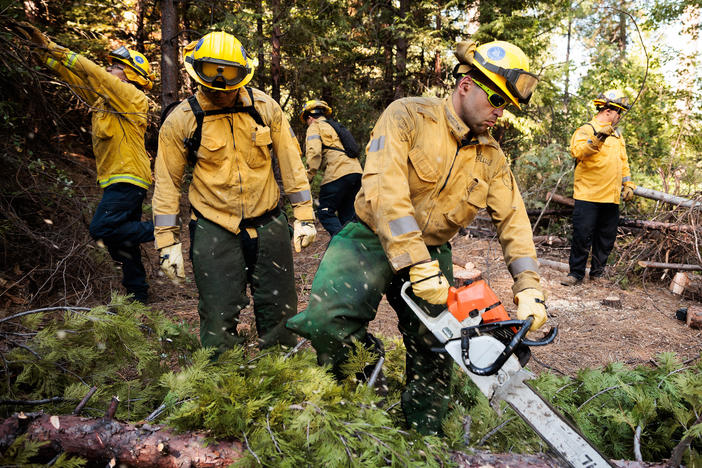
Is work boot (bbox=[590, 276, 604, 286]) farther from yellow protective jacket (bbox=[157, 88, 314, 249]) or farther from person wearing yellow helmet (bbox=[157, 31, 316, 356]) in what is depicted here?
yellow protective jacket (bbox=[157, 88, 314, 249])

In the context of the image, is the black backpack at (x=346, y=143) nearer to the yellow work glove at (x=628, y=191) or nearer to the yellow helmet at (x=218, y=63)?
the yellow helmet at (x=218, y=63)

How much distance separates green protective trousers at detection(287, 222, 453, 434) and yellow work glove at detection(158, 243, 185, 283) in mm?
1051

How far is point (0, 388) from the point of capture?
5.99 ft

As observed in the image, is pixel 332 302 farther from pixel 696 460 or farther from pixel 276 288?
pixel 696 460

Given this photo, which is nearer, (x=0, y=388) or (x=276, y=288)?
(x=0, y=388)

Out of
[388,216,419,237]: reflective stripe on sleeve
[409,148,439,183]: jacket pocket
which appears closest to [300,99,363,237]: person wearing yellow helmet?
[409,148,439,183]: jacket pocket

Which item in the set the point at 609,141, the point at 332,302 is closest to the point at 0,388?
the point at 332,302

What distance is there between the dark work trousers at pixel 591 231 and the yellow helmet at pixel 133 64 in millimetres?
5711

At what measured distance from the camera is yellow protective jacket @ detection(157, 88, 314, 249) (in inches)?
108

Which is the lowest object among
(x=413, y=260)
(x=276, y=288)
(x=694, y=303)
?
(x=694, y=303)

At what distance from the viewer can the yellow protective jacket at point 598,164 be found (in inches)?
225

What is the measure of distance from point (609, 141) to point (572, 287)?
2123 mm

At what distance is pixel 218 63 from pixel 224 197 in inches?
32.5

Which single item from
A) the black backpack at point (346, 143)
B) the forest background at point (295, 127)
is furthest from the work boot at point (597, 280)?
the black backpack at point (346, 143)
